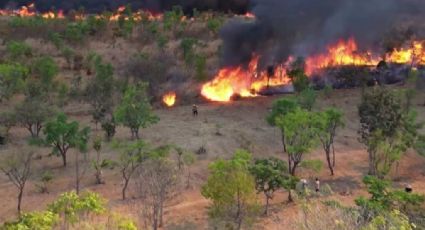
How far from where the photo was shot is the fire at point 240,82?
5300 cm

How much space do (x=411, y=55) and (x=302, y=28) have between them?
11.4 metres

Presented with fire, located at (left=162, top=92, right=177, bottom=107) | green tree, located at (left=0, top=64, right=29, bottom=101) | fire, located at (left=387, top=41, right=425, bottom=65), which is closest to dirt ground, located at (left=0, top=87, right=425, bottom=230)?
fire, located at (left=162, top=92, right=177, bottom=107)

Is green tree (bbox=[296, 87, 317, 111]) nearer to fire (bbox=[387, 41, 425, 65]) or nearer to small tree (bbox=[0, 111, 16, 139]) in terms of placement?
small tree (bbox=[0, 111, 16, 139])

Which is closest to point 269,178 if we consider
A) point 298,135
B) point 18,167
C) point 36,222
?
point 298,135

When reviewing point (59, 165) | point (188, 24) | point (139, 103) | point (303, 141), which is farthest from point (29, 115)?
point (188, 24)

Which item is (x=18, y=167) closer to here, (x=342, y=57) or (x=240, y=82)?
(x=240, y=82)

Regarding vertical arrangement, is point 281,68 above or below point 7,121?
above

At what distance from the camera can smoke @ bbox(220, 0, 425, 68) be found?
58.1 metres

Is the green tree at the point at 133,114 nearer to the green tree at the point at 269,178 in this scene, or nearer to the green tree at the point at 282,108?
the green tree at the point at 282,108

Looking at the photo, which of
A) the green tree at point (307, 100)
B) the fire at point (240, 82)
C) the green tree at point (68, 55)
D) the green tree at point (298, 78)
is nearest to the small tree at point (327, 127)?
the green tree at point (307, 100)

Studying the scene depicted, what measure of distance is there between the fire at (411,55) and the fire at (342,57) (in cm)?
188

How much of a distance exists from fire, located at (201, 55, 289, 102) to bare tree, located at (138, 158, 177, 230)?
24.3 m

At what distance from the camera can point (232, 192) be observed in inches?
962

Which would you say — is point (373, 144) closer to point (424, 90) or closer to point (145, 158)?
point (145, 158)
